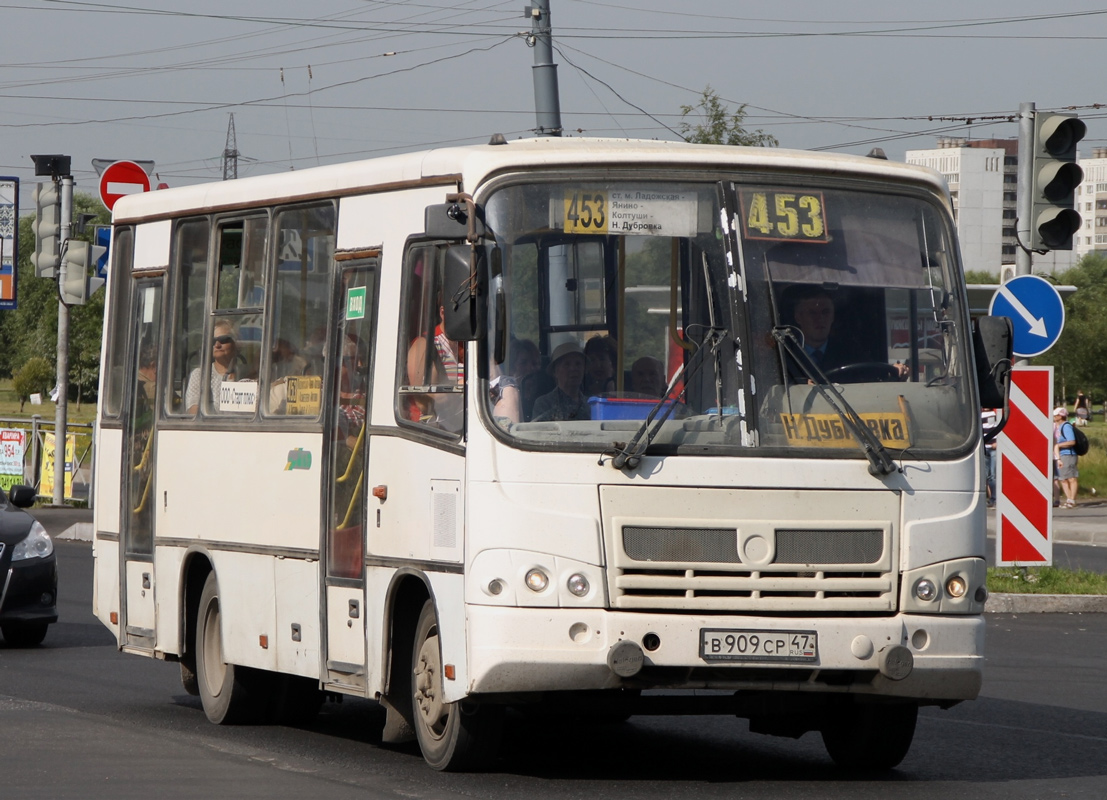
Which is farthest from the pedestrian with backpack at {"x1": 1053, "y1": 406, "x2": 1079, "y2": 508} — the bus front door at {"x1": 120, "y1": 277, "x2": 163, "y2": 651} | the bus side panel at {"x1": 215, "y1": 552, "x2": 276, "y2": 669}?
the bus side panel at {"x1": 215, "y1": 552, "x2": 276, "y2": 669}

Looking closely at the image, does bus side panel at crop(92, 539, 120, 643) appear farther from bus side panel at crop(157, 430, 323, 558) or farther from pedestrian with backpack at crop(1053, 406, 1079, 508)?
pedestrian with backpack at crop(1053, 406, 1079, 508)

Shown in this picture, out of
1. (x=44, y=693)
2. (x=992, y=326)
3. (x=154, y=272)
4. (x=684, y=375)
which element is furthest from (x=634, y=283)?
(x=44, y=693)

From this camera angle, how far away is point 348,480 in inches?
376

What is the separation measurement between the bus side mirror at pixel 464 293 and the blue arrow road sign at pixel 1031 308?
9645 millimetres

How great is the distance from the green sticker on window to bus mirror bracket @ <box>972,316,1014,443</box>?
2.90 meters

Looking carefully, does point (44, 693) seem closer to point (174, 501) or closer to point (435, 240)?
point (174, 501)

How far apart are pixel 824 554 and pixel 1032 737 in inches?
106

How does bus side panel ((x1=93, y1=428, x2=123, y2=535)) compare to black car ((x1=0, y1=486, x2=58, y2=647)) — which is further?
black car ((x1=0, y1=486, x2=58, y2=647))

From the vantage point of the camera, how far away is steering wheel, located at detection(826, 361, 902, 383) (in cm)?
866

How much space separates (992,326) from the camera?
9164 mm

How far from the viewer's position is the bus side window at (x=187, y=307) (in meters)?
11.5

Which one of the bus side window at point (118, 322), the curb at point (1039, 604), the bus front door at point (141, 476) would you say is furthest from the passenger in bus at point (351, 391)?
the curb at point (1039, 604)

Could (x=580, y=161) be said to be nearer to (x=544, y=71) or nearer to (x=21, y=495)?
(x=21, y=495)

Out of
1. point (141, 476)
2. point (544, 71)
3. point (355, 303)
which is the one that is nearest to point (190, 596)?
point (141, 476)
